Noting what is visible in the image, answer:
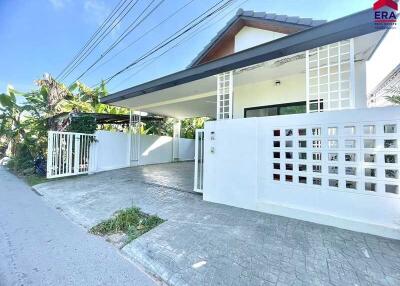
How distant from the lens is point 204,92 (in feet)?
28.7

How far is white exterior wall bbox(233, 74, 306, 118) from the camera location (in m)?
6.92

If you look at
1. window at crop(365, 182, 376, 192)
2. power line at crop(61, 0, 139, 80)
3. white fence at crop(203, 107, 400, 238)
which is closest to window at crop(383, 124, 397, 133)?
white fence at crop(203, 107, 400, 238)

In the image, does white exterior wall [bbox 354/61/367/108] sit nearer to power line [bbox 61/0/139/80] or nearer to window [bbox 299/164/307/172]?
window [bbox 299/164/307/172]

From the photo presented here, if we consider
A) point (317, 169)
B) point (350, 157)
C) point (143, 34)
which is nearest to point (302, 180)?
point (317, 169)

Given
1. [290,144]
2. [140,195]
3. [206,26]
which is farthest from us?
[206,26]

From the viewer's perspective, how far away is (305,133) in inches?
192

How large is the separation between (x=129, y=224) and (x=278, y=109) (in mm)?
5797

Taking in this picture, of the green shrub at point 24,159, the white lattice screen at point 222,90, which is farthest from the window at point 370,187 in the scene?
the green shrub at point 24,159

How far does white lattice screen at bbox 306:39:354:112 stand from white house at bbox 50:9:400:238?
0.03 meters

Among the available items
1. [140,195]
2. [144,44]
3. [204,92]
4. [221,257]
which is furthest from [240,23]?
[221,257]

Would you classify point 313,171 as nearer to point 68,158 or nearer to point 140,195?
point 140,195

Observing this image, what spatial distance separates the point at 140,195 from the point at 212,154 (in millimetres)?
2689

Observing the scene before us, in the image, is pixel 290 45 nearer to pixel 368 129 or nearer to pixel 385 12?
pixel 385 12

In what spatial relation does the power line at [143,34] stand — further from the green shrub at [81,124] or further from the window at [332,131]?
the window at [332,131]
